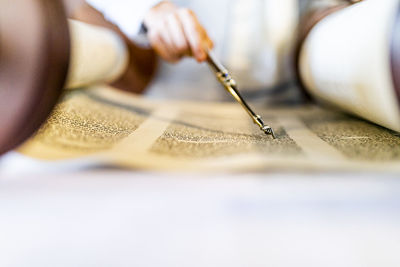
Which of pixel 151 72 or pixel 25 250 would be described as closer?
pixel 25 250

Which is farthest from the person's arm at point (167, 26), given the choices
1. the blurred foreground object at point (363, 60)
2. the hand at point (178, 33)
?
the blurred foreground object at point (363, 60)

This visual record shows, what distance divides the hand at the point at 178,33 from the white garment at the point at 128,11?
4 cm

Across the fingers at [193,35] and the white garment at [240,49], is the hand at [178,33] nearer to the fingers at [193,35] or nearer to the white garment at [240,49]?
the fingers at [193,35]

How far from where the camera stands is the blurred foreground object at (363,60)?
213mm

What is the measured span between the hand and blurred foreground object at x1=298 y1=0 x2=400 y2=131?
0.34ft

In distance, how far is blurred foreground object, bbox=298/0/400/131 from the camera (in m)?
0.21

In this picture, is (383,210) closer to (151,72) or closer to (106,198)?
(106,198)

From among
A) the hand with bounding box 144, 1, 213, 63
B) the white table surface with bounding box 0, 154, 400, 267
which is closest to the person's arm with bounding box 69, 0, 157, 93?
the hand with bounding box 144, 1, 213, 63

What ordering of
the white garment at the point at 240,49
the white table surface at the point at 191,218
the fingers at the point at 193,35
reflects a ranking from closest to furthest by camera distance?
1. the white table surface at the point at 191,218
2. the fingers at the point at 193,35
3. the white garment at the point at 240,49

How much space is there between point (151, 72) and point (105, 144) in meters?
0.35

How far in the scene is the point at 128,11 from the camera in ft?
1.36

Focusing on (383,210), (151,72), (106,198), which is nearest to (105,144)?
(106,198)

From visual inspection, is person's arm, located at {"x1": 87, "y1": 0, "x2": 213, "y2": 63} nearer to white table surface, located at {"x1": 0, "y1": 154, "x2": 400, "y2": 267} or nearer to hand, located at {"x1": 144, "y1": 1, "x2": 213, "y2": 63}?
hand, located at {"x1": 144, "y1": 1, "x2": 213, "y2": 63}

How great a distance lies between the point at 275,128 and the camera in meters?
0.30
